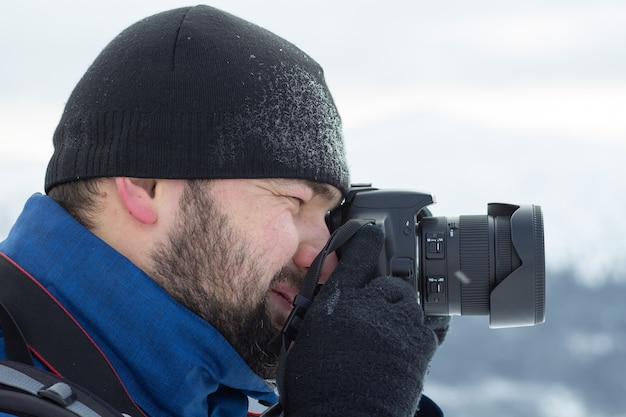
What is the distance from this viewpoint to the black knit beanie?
1447 mm

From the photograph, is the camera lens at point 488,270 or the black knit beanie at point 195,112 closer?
the black knit beanie at point 195,112

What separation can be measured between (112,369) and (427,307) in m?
0.63

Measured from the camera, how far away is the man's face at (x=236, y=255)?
1.46 meters

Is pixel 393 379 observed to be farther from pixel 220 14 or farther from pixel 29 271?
pixel 220 14

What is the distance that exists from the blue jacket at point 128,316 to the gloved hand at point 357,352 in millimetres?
152

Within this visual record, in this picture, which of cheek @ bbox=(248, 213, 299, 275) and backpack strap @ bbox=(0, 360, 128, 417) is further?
cheek @ bbox=(248, 213, 299, 275)

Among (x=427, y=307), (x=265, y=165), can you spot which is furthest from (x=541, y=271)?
(x=265, y=165)

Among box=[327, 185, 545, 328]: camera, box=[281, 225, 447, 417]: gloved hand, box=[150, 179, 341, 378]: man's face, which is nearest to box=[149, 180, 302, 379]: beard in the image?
box=[150, 179, 341, 378]: man's face

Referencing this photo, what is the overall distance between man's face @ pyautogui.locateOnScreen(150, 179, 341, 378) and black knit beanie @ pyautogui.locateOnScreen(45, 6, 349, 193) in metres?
0.04

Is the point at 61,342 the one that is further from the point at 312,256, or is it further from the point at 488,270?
the point at 488,270

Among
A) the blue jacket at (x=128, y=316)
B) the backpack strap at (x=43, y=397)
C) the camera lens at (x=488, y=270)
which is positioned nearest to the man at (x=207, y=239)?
the blue jacket at (x=128, y=316)

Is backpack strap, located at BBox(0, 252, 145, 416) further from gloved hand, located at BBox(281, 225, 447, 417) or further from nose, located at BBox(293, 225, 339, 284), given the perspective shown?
nose, located at BBox(293, 225, 339, 284)

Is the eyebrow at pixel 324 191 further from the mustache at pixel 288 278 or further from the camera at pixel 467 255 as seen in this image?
the mustache at pixel 288 278

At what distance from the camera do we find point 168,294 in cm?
145
